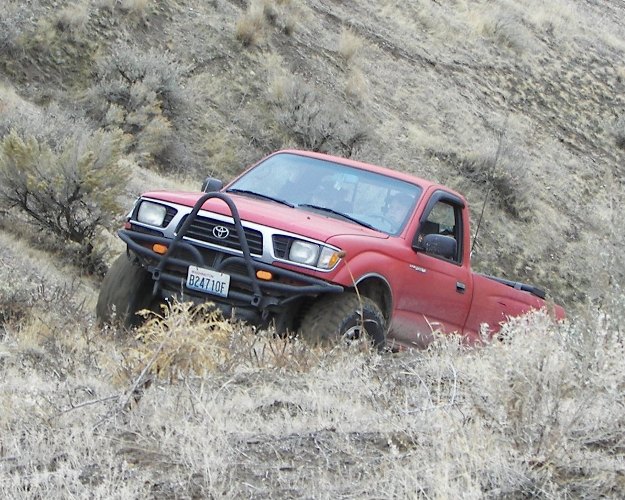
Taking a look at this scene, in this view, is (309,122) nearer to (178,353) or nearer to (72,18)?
(72,18)

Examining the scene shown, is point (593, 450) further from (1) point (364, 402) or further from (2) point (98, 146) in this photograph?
(2) point (98, 146)

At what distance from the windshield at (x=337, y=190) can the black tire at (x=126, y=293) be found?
130 centimetres

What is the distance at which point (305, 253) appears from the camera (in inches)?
278

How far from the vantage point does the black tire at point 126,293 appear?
7.60 meters

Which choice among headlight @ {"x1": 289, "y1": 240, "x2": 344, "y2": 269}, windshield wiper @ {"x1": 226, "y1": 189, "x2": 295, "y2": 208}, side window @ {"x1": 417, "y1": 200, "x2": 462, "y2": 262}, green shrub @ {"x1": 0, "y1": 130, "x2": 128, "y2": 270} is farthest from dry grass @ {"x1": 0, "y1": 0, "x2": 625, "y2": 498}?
windshield wiper @ {"x1": 226, "y1": 189, "x2": 295, "y2": 208}

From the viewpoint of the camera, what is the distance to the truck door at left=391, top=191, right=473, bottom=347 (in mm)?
8102

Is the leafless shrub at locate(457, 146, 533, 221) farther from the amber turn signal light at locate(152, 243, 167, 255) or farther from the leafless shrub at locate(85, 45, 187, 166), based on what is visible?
the amber turn signal light at locate(152, 243, 167, 255)

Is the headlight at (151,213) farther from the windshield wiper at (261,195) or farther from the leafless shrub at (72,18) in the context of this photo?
the leafless shrub at (72,18)

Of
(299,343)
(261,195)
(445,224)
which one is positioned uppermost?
(445,224)

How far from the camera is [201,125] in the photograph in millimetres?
20203

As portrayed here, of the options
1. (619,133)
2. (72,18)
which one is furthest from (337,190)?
(619,133)

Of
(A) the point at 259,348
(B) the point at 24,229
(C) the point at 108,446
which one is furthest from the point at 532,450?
(B) the point at 24,229

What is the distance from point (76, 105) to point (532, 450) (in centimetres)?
1541

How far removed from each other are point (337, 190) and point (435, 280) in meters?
1.03
